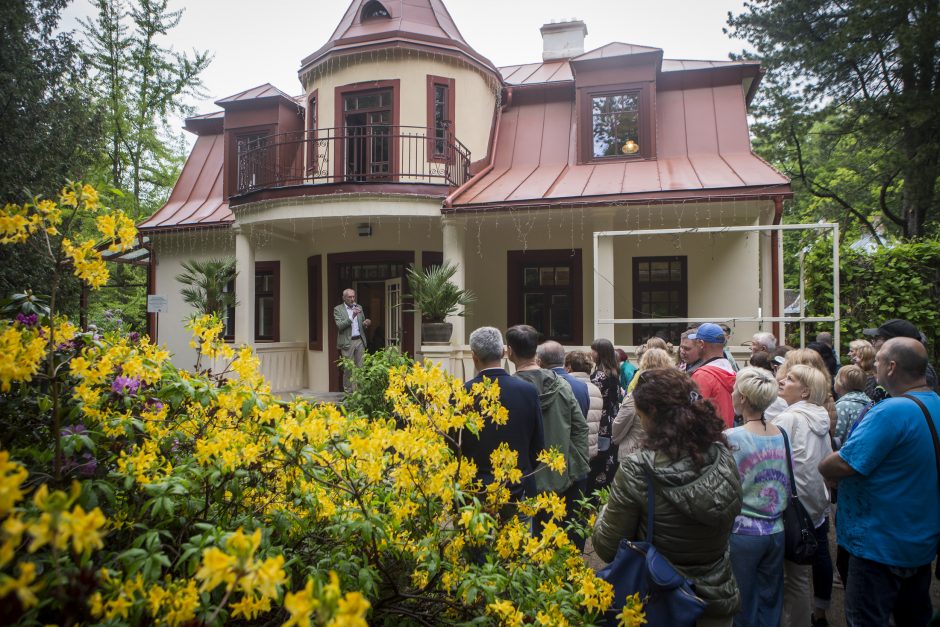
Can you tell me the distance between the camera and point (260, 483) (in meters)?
2.19

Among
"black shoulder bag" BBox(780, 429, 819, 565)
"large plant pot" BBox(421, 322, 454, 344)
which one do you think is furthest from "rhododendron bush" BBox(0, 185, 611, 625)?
"large plant pot" BBox(421, 322, 454, 344)

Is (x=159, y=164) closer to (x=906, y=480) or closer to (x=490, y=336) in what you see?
(x=490, y=336)

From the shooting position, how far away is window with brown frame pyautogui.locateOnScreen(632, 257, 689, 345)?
11594mm

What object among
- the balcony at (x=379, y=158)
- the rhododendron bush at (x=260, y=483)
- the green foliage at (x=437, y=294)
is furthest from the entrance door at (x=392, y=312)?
the rhododendron bush at (x=260, y=483)

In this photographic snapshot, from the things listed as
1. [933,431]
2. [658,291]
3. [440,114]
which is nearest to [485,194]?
[440,114]

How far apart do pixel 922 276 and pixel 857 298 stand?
3.29 feet

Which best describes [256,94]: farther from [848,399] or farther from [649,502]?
[649,502]

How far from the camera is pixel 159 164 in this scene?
2195 cm

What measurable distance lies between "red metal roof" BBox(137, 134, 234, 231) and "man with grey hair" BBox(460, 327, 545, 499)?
1149 centimetres

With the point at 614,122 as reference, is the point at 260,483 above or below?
below

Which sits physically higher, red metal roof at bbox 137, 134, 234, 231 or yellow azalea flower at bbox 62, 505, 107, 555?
red metal roof at bbox 137, 134, 234, 231

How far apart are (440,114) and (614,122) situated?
371 centimetres

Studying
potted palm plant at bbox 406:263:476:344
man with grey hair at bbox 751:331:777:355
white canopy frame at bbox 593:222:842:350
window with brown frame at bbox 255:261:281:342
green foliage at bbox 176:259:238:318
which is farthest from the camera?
window with brown frame at bbox 255:261:281:342

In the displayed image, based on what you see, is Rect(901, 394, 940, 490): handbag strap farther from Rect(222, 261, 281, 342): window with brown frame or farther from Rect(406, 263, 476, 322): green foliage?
Rect(222, 261, 281, 342): window with brown frame
